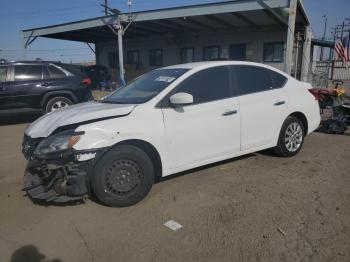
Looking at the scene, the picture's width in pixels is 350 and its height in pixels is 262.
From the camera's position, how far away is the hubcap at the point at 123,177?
3793 mm

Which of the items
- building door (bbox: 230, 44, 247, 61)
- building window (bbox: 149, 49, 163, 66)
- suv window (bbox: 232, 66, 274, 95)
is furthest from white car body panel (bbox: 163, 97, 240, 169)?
building window (bbox: 149, 49, 163, 66)

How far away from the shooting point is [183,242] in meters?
3.18

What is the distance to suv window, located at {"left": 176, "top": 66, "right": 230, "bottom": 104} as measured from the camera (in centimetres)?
443

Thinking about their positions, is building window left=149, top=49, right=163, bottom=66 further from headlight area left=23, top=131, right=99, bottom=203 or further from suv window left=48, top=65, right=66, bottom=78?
headlight area left=23, top=131, right=99, bottom=203

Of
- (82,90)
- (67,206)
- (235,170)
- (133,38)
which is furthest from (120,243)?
(133,38)

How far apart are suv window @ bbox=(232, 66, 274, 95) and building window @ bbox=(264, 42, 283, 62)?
48.7 ft

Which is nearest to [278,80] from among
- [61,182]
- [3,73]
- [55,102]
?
[61,182]

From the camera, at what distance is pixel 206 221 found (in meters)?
3.57

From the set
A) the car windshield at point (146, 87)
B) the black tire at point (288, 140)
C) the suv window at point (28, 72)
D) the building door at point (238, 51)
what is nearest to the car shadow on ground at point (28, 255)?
the car windshield at point (146, 87)

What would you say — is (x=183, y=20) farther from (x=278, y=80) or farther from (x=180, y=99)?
(x=180, y=99)

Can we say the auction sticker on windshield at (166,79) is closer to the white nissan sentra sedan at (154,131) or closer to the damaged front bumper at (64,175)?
the white nissan sentra sedan at (154,131)

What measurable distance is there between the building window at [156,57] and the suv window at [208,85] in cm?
2017

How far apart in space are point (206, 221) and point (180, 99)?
1.46 m

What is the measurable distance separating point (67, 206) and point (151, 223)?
1146 mm
